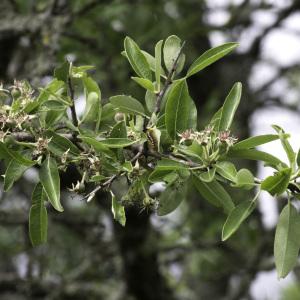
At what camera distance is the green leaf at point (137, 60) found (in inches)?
44.0

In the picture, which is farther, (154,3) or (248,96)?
(248,96)

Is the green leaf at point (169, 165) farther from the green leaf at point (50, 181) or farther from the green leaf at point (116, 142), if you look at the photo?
the green leaf at point (50, 181)

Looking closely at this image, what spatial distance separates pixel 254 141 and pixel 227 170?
7 centimetres

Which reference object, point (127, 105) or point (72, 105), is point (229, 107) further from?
point (72, 105)

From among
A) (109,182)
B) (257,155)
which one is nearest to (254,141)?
(257,155)

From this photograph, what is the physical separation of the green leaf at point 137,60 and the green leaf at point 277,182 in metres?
0.30

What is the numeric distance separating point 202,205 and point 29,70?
2.07 m

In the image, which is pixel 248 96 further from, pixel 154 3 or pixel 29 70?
pixel 29 70

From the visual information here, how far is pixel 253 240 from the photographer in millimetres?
3447

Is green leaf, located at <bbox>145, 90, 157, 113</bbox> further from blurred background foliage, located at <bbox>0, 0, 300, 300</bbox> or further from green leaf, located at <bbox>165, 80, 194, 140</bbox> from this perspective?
blurred background foliage, located at <bbox>0, 0, 300, 300</bbox>

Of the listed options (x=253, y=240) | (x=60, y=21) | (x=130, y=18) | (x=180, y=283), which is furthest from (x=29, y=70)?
(x=180, y=283)

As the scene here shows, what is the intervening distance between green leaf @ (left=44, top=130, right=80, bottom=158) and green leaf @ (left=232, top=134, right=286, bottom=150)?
0.27 m

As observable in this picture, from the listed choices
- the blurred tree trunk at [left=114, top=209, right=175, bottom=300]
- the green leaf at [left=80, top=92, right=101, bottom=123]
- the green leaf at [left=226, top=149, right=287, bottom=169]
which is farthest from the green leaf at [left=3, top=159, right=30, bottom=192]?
the blurred tree trunk at [left=114, top=209, right=175, bottom=300]

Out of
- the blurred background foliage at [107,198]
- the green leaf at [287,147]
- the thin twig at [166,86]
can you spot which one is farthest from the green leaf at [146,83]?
the blurred background foliage at [107,198]
